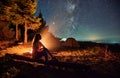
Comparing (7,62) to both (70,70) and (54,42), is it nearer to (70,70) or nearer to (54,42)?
(70,70)

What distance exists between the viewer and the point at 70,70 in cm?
1244

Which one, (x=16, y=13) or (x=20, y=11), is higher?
(x=20, y=11)

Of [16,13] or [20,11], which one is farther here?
[16,13]

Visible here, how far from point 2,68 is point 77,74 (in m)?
4.52

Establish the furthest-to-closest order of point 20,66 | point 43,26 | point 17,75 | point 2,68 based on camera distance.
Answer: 1. point 43,26
2. point 20,66
3. point 2,68
4. point 17,75

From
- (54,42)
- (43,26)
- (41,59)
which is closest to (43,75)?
(41,59)

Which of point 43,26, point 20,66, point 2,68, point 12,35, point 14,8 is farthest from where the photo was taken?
point 43,26

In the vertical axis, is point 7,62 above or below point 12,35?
below

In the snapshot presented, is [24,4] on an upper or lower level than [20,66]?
upper

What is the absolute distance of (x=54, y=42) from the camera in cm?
3400

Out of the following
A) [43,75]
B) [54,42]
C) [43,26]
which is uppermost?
[43,26]

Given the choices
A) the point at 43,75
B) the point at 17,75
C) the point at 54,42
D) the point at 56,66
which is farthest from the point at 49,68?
the point at 54,42

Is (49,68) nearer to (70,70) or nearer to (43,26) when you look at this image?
(70,70)

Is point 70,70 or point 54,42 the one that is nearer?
point 70,70
